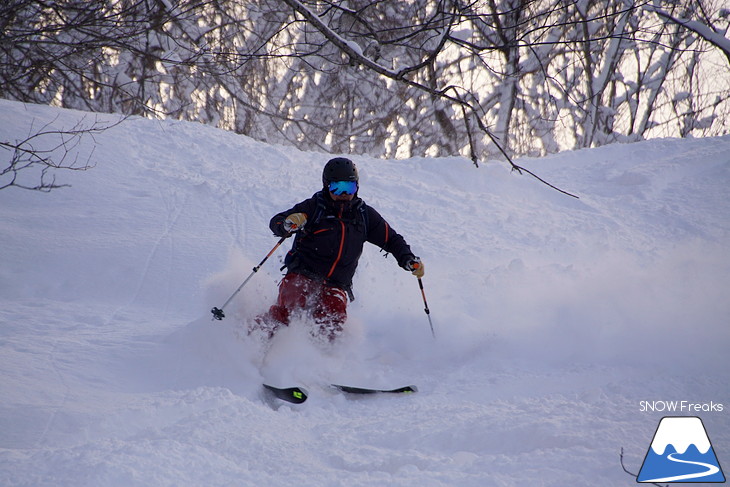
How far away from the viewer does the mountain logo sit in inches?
98.2

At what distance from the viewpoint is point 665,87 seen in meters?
23.2

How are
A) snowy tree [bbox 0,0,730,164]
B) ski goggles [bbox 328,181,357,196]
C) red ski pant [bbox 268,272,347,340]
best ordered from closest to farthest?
red ski pant [bbox 268,272,347,340] < ski goggles [bbox 328,181,357,196] < snowy tree [bbox 0,0,730,164]

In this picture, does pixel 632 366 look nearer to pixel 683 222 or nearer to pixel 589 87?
pixel 683 222

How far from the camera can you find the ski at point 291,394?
3910 mm

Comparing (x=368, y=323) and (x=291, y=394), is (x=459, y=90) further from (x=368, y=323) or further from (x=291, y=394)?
(x=291, y=394)

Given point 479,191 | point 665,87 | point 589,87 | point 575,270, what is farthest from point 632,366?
point 665,87

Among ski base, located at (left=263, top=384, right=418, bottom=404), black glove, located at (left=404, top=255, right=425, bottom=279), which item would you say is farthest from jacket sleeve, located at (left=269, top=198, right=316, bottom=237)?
ski base, located at (left=263, top=384, right=418, bottom=404)

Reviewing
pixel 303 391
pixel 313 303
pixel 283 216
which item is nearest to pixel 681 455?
pixel 303 391

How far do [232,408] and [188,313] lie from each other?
3000 millimetres

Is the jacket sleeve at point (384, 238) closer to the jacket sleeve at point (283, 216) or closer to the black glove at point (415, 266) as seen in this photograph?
the black glove at point (415, 266)

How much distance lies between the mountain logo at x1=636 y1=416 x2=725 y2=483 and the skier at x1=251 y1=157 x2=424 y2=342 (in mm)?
2501

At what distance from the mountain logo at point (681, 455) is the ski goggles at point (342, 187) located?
9.40 feet

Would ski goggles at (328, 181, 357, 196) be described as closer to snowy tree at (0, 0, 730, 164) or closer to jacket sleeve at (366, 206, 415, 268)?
jacket sleeve at (366, 206, 415, 268)

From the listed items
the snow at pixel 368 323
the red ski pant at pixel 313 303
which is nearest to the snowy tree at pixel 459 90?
the snow at pixel 368 323
